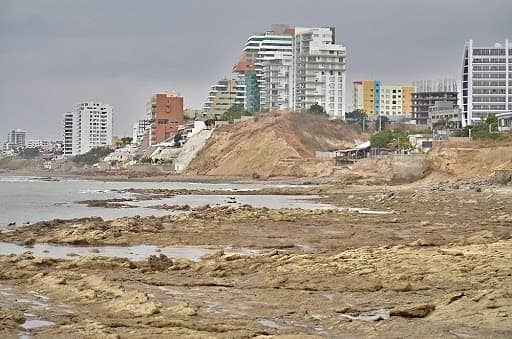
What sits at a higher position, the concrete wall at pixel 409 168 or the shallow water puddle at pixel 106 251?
the concrete wall at pixel 409 168

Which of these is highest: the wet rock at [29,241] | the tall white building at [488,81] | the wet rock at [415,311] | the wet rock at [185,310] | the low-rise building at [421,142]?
the tall white building at [488,81]

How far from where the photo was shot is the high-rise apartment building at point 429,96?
176 m

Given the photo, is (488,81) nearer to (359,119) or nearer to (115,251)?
(359,119)

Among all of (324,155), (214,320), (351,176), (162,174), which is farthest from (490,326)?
(162,174)

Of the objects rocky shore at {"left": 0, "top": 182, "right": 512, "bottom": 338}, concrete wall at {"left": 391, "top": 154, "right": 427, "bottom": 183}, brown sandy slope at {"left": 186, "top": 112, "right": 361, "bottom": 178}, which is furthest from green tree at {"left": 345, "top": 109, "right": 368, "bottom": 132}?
rocky shore at {"left": 0, "top": 182, "right": 512, "bottom": 338}

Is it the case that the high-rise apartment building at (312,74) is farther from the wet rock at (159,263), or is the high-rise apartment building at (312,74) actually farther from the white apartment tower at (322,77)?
the wet rock at (159,263)

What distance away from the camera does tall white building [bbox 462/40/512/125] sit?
144875 millimetres

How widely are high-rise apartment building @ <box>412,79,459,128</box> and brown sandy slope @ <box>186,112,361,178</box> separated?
118 ft

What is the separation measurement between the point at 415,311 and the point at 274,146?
113 m

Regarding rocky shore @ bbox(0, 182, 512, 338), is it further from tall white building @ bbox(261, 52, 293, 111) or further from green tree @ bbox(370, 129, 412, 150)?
tall white building @ bbox(261, 52, 293, 111)

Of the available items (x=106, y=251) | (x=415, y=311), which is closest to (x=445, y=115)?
(x=106, y=251)

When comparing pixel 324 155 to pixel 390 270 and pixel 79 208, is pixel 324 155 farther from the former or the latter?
pixel 390 270

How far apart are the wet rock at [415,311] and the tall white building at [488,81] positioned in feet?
448

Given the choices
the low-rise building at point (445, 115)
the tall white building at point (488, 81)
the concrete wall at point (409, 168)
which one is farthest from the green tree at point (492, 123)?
the tall white building at point (488, 81)
